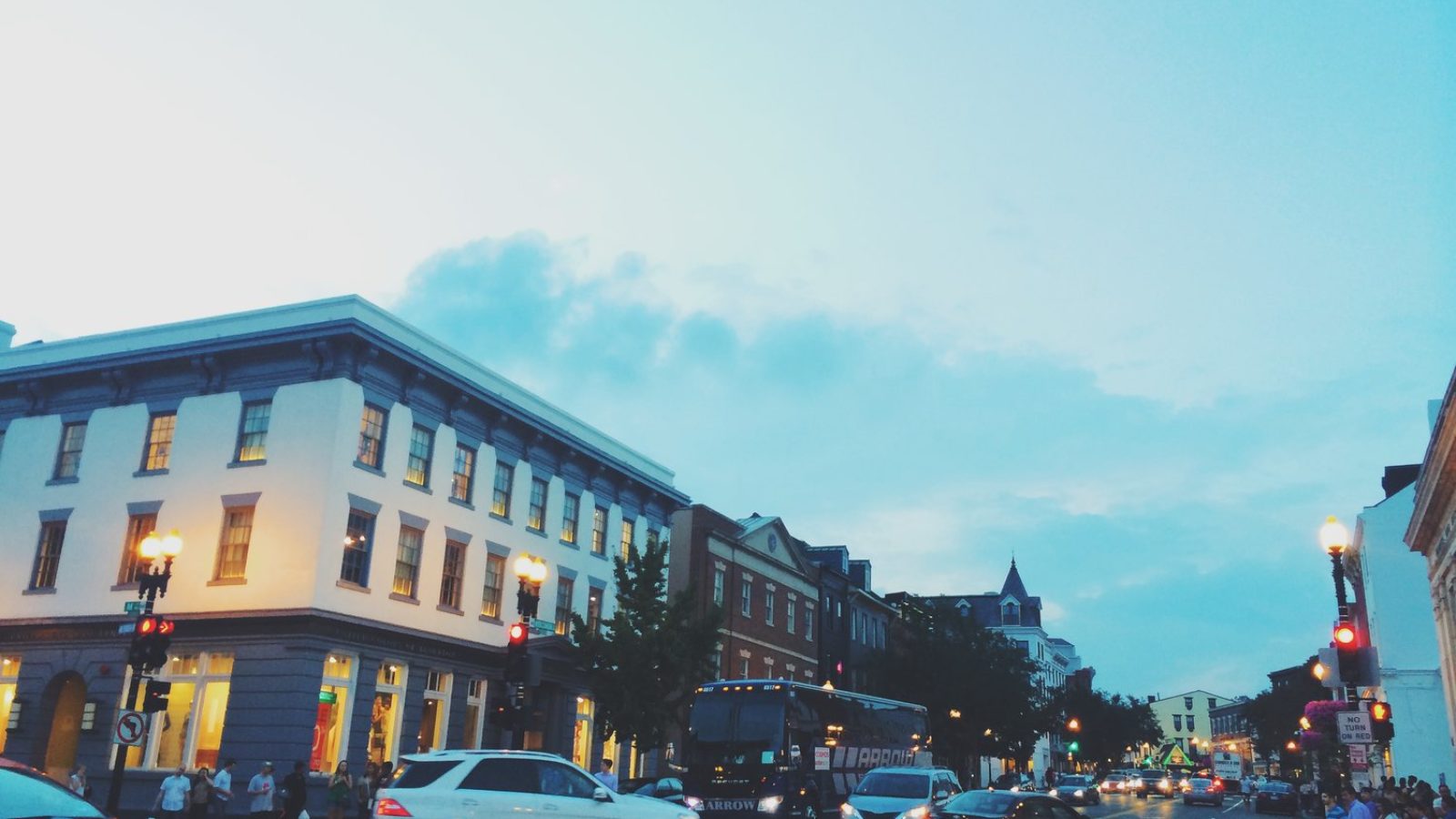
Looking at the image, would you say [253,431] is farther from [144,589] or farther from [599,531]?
[599,531]

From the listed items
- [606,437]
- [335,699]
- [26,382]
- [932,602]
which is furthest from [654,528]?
[932,602]

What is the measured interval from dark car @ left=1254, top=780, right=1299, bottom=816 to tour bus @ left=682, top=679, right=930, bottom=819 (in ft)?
116

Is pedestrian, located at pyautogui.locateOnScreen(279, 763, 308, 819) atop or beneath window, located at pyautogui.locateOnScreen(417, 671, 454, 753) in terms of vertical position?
beneath

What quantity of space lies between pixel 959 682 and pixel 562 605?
30195mm

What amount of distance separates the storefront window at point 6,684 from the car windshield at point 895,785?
24.1 metres

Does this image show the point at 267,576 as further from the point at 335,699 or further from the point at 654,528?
the point at 654,528

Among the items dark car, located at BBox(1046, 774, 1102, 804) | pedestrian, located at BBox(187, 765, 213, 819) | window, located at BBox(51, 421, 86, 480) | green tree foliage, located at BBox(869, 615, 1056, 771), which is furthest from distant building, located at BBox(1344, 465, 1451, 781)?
window, located at BBox(51, 421, 86, 480)

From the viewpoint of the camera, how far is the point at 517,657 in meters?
20.4

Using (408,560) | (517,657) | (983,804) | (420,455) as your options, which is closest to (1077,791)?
(408,560)

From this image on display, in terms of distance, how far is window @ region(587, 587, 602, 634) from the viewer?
39562 mm

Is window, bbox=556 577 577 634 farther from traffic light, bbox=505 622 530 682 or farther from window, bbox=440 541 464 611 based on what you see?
traffic light, bbox=505 622 530 682

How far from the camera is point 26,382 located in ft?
113

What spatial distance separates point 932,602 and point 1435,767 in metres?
29.7

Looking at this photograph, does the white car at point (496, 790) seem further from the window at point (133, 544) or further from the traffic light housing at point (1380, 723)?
the window at point (133, 544)
